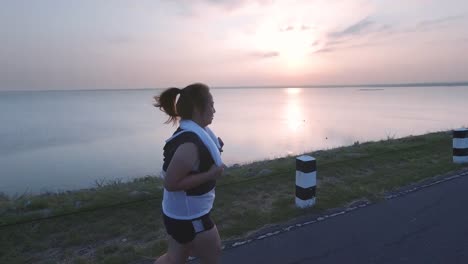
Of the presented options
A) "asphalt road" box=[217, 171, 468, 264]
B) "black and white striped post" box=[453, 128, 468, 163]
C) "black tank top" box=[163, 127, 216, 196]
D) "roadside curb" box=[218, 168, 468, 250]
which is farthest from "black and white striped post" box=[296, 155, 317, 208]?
"black and white striped post" box=[453, 128, 468, 163]

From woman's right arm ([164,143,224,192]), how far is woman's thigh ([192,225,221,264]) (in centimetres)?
39

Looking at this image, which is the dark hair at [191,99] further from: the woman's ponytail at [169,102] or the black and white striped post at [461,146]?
the black and white striped post at [461,146]

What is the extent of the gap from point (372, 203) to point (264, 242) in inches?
Result: 91.6

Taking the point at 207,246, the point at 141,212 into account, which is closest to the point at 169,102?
the point at 207,246

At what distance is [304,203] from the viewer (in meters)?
5.25

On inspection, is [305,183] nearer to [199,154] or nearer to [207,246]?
[207,246]

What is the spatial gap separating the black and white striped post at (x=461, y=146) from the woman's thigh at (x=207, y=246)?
7763mm

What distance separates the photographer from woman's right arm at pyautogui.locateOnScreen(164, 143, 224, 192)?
1.97m

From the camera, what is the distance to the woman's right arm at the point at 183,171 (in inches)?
77.6

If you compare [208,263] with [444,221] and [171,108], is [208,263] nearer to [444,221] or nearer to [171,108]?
[171,108]

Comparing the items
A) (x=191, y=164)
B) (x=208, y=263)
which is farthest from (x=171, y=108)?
(x=208, y=263)

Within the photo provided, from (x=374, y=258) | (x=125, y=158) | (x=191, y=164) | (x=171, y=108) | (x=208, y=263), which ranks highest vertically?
(x=171, y=108)

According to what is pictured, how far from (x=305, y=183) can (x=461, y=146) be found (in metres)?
4.96

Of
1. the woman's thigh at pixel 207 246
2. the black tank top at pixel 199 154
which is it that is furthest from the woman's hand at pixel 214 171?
the woman's thigh at pixel 207 246
